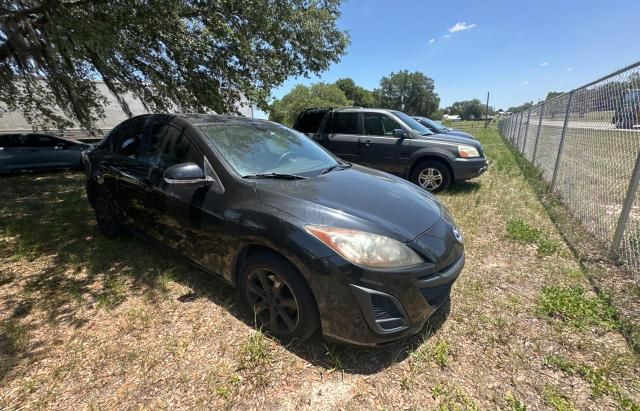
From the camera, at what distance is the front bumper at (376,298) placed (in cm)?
186

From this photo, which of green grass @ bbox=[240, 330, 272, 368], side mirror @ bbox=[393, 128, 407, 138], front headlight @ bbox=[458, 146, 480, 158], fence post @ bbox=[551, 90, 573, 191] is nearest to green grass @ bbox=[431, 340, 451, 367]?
green grass @ bbox=[240, 330, 272, 368]

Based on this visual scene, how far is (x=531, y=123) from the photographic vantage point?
9.77 m

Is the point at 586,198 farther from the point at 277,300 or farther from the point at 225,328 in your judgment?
the point at 225,328

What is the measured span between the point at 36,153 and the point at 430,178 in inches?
403

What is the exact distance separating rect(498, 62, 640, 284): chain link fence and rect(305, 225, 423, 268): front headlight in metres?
2.62

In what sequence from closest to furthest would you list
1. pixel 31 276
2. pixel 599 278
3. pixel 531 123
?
pixel 599 278
pixel 31 276
pixel 531 123

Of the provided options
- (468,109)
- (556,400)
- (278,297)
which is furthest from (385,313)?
(468,109)

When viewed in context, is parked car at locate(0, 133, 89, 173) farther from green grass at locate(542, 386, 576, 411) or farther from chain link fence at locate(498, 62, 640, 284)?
chain link fence at locate(498, 62, 640, 284)

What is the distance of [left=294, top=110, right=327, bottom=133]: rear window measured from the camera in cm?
697

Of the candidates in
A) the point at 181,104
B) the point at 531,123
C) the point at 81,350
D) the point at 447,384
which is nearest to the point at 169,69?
the point at 181,104

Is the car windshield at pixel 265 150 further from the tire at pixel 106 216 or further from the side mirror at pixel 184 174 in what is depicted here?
the tire at pixel 106 216

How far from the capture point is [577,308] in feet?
8.38

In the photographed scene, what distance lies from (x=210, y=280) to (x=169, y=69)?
5059 millimetres

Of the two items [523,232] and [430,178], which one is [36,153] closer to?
[430,178]
